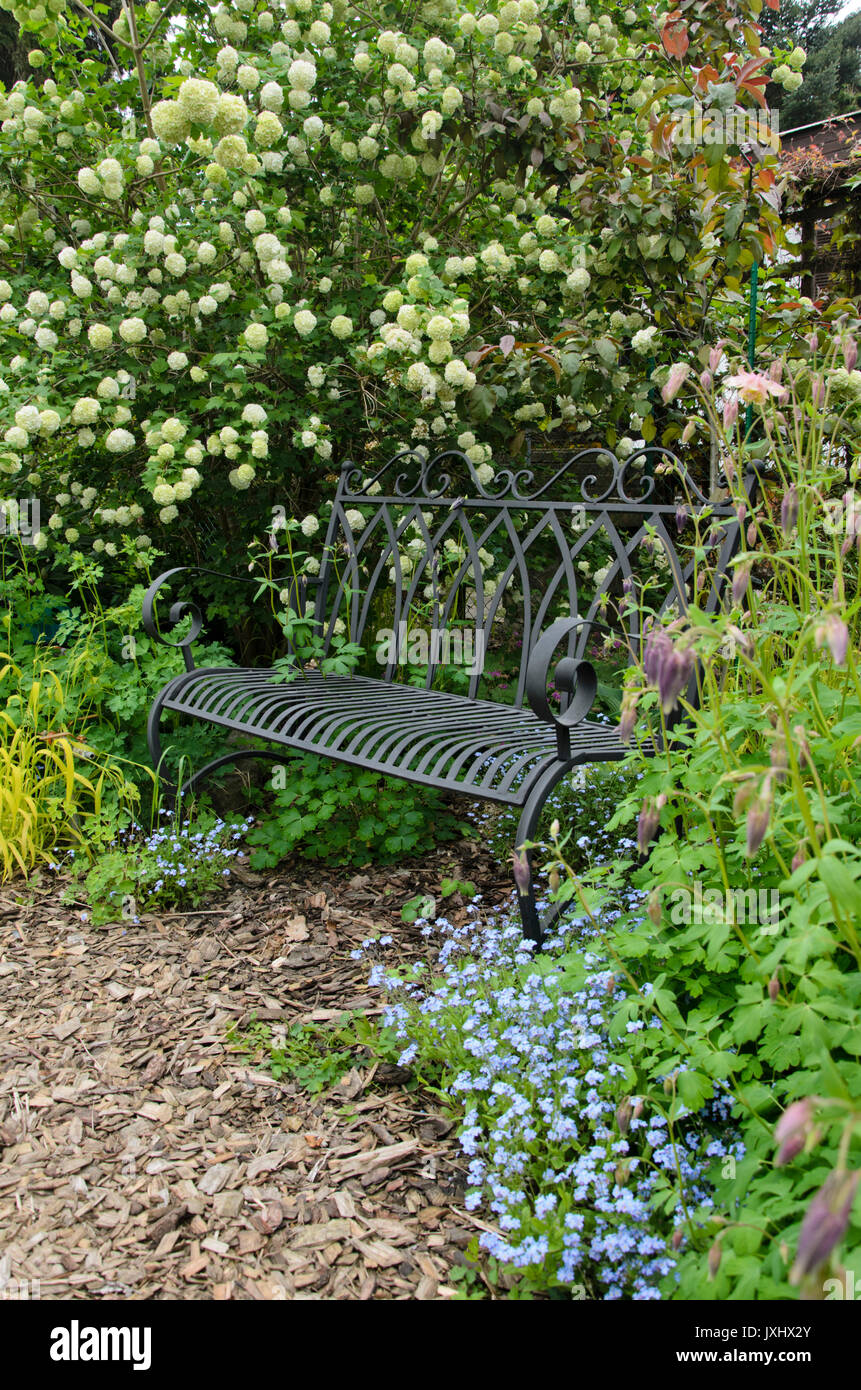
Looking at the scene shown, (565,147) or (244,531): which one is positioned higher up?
(565,147)

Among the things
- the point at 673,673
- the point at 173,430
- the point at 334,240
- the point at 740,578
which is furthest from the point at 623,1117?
the point at 334,240

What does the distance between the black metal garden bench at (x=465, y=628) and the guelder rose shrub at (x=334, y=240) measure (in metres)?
0.38

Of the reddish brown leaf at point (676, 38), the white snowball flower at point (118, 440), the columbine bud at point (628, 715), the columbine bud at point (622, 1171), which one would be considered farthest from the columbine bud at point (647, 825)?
the reddish brown leaf at point (676, 38)

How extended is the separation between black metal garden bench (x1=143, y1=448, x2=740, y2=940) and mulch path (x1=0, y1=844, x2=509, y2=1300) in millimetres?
535

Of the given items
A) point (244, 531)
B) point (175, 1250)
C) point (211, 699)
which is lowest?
point (175, 1250)

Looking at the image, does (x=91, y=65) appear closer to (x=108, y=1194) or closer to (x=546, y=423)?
(x=546, y=423)

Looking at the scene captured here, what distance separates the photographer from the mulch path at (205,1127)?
1.66 m

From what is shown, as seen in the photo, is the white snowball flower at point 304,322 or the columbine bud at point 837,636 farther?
the white snowball flower at point 304,322

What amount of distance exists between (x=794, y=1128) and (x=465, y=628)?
122 inches

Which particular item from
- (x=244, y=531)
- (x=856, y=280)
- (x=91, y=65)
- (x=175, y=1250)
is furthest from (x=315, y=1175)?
(x=856, y=280)

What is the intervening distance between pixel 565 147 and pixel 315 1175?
3.66 m

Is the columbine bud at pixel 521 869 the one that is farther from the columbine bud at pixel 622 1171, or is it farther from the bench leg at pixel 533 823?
the columbine bud at pixel 622 1171

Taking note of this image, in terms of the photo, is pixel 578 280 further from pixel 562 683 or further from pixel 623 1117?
pixel 623 1117

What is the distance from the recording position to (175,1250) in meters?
1.70
